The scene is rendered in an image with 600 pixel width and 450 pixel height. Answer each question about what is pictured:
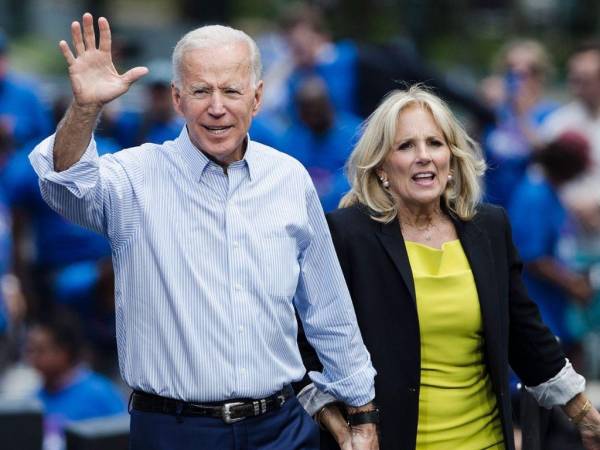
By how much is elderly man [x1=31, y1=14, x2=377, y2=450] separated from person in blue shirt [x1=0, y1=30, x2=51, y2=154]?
5.83 metres

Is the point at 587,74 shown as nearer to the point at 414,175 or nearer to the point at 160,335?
the point at 414,175

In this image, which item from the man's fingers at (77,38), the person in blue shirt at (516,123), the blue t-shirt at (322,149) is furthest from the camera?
the person in blue shirt at (516,123)

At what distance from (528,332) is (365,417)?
28.9 inches

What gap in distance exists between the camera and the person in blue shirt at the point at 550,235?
8.05 m

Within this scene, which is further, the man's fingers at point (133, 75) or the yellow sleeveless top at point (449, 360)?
the yellow sleeveless top at point (449, 360)

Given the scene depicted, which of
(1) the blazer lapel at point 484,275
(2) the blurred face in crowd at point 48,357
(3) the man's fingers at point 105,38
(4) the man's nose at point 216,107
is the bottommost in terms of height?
(2) the blurred face in crowd at point 48,357

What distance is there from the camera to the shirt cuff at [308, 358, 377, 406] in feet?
15.1

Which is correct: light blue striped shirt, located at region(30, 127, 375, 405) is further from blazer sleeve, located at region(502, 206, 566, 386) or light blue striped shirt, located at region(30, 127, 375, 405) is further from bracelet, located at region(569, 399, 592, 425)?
bracelet, located at region(569, 399, 592, 425)

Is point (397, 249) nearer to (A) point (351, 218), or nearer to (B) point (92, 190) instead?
(A) point (351, 218)

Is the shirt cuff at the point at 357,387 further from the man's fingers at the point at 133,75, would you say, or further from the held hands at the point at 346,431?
the man's fingers at the point at 133,75

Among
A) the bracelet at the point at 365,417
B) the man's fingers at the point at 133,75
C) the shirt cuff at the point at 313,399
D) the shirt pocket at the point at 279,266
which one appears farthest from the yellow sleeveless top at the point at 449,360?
the man's fingers at the point at 133,75

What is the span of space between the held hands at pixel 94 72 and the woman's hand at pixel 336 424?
136cm

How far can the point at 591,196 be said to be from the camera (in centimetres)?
888

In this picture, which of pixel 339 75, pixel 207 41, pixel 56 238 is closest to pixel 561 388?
pixel 207 41
